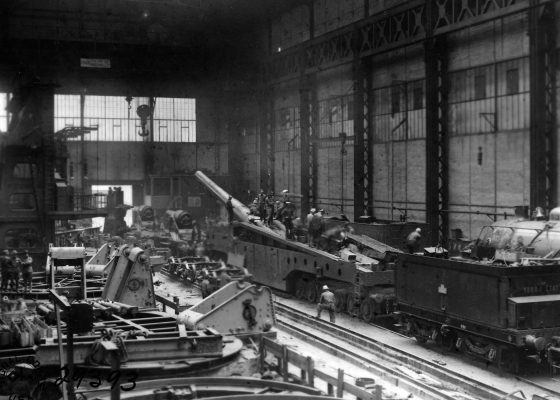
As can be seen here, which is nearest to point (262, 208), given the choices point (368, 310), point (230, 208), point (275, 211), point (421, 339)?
point (275, 211)

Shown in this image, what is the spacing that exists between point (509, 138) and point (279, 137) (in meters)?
16.5

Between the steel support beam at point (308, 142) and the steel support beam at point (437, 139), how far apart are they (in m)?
9.30

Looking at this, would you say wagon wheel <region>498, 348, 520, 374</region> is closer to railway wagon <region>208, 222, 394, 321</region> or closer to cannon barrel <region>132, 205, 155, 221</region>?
railway wagon <region>208, 222, 394, 321</region>

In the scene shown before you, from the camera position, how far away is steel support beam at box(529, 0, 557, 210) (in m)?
19.4

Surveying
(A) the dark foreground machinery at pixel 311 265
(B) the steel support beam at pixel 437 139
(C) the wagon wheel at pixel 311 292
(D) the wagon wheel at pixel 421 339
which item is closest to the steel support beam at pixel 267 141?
(A) the dark foreground machinery at pixel 311 265

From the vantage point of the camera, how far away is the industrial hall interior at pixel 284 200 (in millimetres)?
10641

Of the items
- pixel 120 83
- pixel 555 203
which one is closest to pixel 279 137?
pixel 120 83

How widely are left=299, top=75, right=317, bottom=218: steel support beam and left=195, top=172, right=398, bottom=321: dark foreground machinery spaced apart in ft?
27.0

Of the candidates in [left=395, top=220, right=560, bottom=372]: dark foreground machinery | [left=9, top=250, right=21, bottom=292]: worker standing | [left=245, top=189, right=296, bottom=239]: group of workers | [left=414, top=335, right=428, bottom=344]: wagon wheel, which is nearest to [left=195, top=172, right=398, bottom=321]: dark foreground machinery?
[left=245, top=189, right=296, bottom=239]: group of workers

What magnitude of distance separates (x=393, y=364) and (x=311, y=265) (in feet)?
19.4

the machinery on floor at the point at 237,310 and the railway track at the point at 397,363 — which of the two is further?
the machinery on floor at the point at 237,310

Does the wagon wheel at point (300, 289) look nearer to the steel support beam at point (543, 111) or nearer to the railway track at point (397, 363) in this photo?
the railway track at point (397, 363)

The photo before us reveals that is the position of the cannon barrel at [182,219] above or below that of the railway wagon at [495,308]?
above

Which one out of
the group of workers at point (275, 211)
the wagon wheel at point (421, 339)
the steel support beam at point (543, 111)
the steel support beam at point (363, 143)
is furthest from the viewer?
the steel support beam at point (363, 143)
